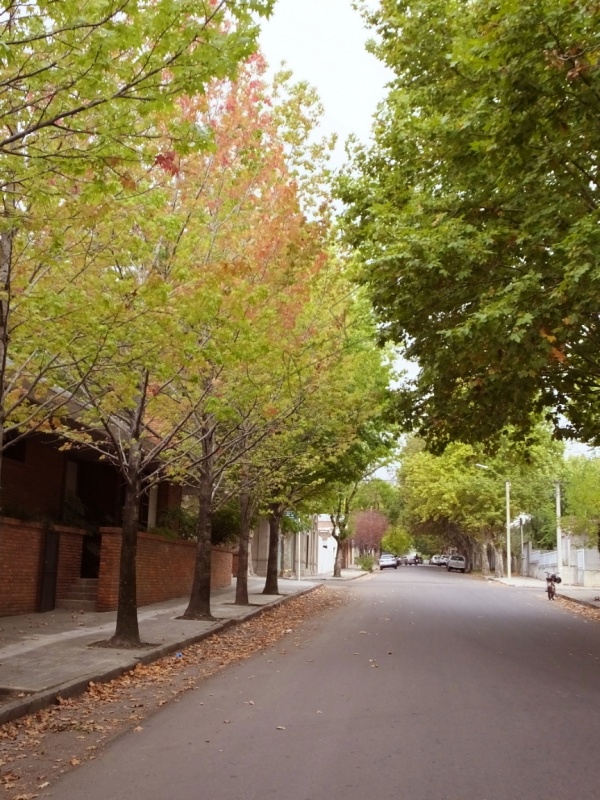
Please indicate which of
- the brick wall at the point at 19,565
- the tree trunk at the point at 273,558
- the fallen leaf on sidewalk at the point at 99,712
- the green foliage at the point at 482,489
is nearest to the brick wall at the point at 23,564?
the brick wall at the point at 19,565

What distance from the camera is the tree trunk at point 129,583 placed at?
11.9 m

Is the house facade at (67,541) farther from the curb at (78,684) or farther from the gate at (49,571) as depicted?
the curb at (78,684)

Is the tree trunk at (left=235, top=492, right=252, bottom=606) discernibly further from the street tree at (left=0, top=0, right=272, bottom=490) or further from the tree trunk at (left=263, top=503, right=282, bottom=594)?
the street tree at (left=0, top=0, right=272, bottom=490)

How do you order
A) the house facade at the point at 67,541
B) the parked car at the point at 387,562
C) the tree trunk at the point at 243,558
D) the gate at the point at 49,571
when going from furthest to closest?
the parked car at the point at 387,562 < the tree trunk at the point at 243,558 < the gate at the point at 49,571 < the house facade at the point at 67,541

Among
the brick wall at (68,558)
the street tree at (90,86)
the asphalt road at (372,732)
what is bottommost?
the asphalt road at (372,732)

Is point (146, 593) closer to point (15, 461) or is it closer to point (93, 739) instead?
point (15, 461)

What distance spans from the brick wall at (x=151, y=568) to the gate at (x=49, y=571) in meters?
0.95

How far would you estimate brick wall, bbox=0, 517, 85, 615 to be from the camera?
575 inches

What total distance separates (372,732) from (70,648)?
19.6 ft

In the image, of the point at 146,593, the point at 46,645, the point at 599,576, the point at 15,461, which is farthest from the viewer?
the point at 599,576

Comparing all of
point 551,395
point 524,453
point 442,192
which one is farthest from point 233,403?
point 524,453

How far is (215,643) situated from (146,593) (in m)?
6.59

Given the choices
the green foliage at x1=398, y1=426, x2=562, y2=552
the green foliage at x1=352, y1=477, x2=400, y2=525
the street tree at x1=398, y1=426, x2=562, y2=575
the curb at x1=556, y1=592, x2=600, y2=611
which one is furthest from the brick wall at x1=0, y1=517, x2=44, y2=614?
the green foliage at x1=352, y1=477, x2=400, y2=525

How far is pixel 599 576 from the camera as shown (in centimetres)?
4022
